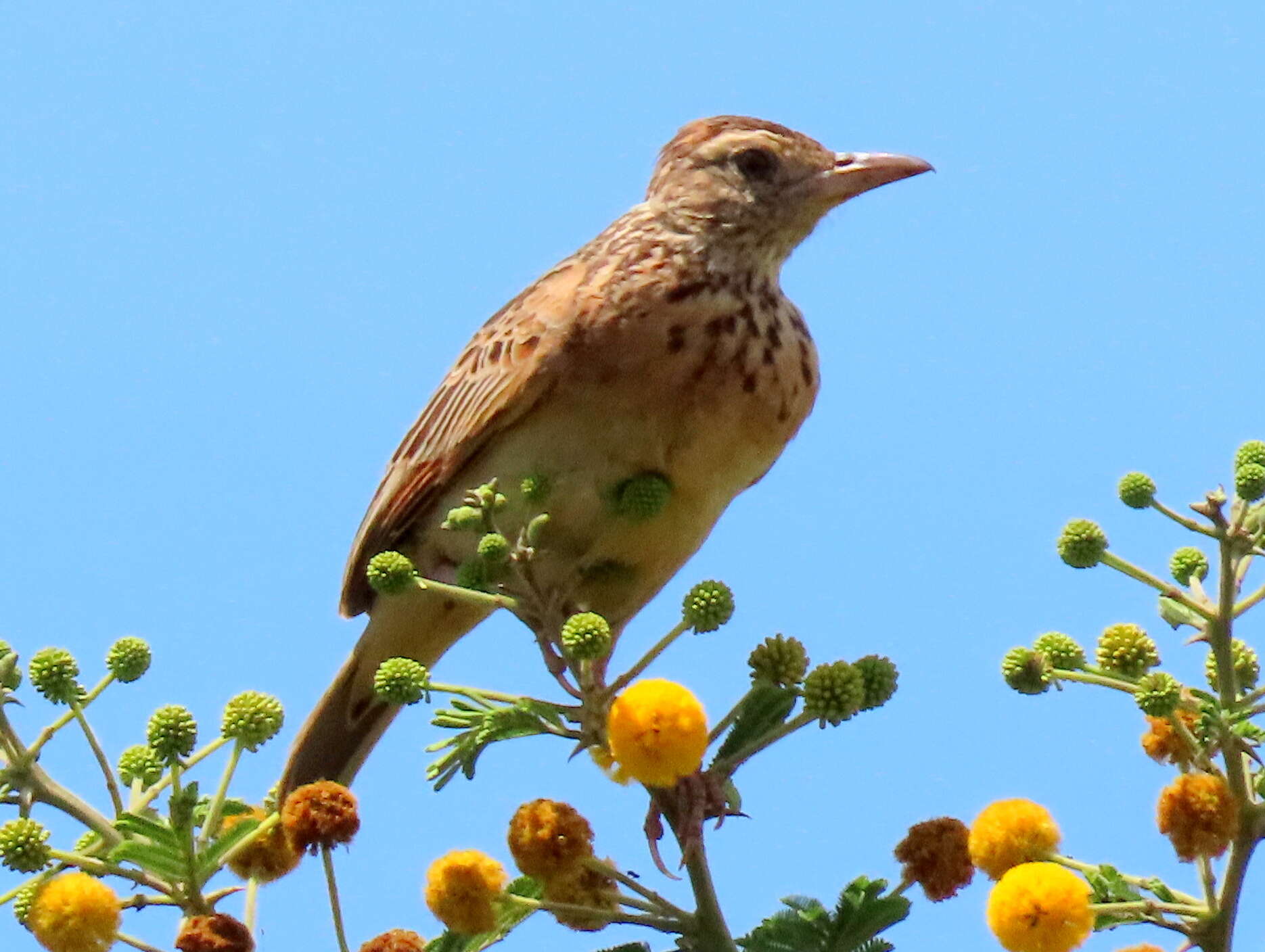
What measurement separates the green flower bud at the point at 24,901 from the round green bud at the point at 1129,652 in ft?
5.82

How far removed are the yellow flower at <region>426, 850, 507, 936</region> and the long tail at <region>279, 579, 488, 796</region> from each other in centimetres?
257

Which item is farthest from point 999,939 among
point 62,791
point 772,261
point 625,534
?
point 772,261

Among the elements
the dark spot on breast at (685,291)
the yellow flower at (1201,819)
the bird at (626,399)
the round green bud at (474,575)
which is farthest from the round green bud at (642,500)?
the yellow flower at (1201,819)

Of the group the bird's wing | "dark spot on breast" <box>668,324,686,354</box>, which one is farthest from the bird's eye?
"dark spot on breast" <box>668,324,686,354</box>

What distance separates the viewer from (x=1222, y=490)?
2838 mm

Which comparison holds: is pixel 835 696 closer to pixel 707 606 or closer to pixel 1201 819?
pixel 707 606

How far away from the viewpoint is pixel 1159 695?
2.70 m

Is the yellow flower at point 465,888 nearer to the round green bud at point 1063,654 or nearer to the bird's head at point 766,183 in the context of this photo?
the round green bud at point 1063,654

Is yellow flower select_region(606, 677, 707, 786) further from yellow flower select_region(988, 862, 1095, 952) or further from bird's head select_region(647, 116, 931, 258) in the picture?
bird's head select_region(647, 116, 931, 258)

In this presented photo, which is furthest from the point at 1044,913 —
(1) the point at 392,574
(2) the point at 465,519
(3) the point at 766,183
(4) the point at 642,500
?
(3) the point at 766,183

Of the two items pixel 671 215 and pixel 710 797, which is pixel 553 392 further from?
pixel 710 797

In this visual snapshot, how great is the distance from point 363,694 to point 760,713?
2.83 meters

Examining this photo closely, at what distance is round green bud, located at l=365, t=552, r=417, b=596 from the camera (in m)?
3.38

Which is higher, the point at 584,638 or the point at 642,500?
the point at 642,500
